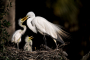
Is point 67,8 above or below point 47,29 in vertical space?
above

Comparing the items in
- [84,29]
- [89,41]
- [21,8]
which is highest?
[21,8]

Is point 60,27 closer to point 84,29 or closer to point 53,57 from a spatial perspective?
point 84,29

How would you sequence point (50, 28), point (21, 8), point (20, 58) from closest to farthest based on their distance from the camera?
point (20, 58) → point (50, 28) → point (21, 8)

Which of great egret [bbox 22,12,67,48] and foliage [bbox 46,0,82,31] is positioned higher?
foliage [bbox 46,0,82,31]

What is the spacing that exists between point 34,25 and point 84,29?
35.4 inches

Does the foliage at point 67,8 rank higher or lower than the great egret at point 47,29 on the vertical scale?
higher

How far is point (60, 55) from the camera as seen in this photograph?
239cm


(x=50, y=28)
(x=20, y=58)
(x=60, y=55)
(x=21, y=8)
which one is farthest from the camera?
(x=21, y=8)

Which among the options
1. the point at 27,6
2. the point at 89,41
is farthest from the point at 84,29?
the point at 27,6

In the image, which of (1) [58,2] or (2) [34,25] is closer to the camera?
(1) [58,2]

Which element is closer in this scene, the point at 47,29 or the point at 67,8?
the point at 67,8

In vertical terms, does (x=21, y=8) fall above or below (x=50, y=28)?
above

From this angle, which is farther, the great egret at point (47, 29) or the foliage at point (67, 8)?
the great egret at point (47, 29)

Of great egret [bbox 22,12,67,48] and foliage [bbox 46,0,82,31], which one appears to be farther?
great egret [bbox 22,12,67,48]
